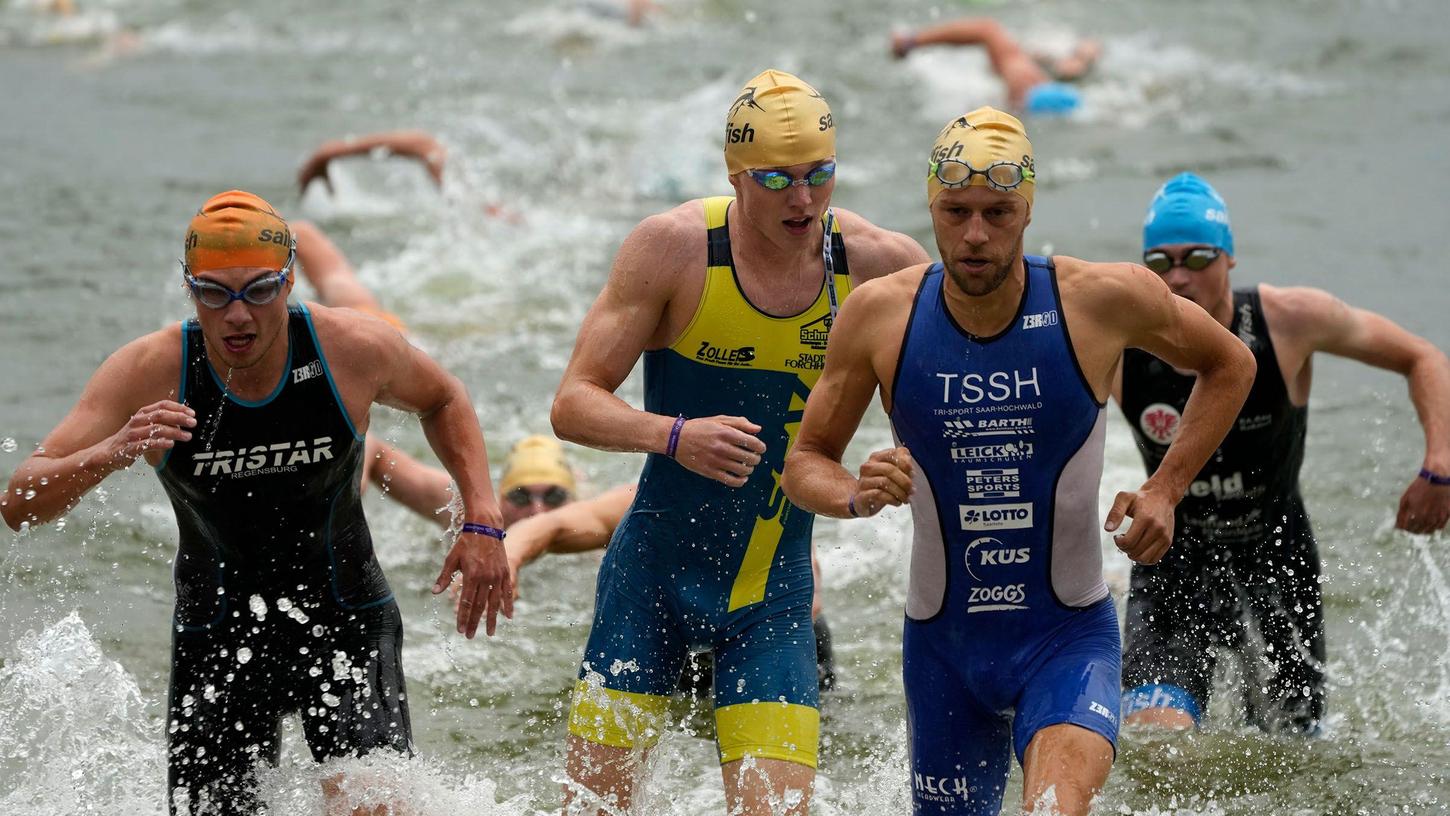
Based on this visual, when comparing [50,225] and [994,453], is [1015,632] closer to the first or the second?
[994,453]

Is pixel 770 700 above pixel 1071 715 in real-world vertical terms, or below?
below

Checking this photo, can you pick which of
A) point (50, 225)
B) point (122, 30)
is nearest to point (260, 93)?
point (122, 30)

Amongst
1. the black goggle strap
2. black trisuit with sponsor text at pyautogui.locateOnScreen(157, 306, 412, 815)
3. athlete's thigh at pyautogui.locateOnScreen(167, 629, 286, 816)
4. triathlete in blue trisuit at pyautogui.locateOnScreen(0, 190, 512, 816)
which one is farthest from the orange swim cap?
the black goggle strap

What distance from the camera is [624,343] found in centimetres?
497

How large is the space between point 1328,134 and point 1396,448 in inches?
301

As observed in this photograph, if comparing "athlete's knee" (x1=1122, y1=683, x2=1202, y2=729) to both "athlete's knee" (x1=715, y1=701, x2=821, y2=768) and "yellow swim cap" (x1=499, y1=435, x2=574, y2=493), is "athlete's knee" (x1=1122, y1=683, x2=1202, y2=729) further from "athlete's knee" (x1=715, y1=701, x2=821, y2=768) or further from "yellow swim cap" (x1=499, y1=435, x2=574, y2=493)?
"yellow swim cap" (x1=499, y1=435, x2=574, y2=493)

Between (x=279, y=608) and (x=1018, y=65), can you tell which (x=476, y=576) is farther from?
(x=1018, y=65)

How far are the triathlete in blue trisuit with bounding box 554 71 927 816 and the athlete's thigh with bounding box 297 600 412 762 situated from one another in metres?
0.59

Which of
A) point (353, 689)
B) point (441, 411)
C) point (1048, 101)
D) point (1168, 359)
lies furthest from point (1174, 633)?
point (1048, 101)

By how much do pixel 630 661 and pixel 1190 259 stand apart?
252 centimetres

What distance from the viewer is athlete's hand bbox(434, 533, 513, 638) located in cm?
523

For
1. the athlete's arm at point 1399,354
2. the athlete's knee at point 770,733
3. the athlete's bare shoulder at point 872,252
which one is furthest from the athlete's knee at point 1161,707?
the athlete's bare shoulder at point 872,252

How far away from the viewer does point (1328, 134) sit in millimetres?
17719

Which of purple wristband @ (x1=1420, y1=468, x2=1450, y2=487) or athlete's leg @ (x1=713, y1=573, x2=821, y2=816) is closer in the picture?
athlete's leg @ (x1=713, y1=573, x2=821, y2=816)
